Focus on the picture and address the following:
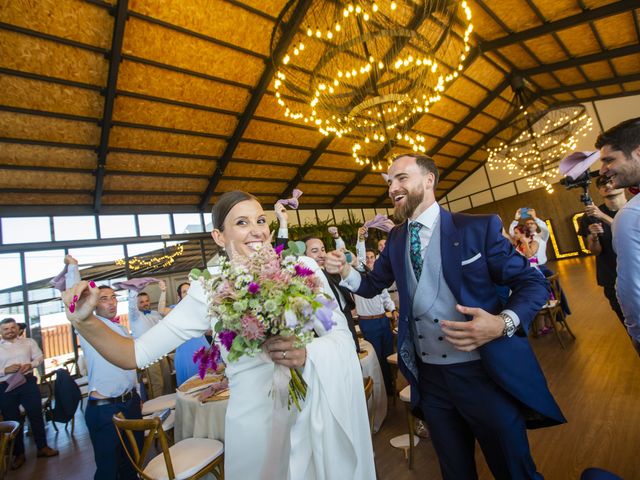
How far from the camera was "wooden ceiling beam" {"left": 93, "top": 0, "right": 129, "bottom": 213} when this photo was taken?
517 cm

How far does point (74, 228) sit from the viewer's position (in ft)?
27.1

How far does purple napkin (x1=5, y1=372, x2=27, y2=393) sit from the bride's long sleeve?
4.95 meters

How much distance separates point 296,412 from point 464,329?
2.45 ft

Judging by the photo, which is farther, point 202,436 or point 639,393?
point 639,393

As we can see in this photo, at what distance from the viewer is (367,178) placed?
44.6 feet

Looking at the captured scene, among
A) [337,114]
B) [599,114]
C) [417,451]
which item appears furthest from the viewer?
[599,114]

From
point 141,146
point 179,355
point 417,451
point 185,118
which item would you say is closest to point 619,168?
point 417,451

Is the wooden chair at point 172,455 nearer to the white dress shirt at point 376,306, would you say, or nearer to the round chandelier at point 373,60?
the white dress shirt at point 376,306

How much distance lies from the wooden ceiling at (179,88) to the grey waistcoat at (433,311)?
3.14 metres

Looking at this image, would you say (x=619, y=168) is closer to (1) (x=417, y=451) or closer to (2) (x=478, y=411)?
(2) (x=478, y=411)

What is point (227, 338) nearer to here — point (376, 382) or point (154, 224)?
point (376, 382)

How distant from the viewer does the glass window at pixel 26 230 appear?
7.48m

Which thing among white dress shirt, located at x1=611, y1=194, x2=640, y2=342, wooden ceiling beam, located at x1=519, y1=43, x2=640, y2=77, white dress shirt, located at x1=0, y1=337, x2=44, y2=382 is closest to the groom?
white dress shirt, located at x1=611, y1=194, x2=640, y2=342

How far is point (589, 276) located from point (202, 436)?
1103 cm
